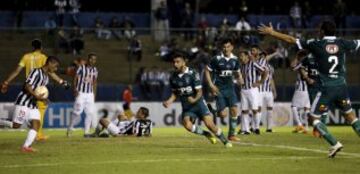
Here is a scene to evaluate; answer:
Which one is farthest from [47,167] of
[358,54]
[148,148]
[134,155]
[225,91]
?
[358,54]

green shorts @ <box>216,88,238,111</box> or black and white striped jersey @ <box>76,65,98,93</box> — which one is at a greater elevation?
black and white striped jersey @ <box>76,65,98,93</box>

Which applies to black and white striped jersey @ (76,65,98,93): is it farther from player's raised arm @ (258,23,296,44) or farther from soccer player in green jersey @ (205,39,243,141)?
player's raised arm @ (258,23,296,44)

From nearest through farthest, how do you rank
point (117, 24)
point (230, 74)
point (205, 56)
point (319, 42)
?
point (319, 42) < point (230, 74) < point (205, 56) < point (117, 24)

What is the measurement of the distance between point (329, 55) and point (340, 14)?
27.1 meters

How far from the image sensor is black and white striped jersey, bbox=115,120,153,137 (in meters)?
23.4

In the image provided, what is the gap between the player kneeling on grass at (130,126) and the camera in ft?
76.4

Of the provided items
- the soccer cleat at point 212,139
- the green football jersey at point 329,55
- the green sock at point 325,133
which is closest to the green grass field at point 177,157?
the soccer cleat at point 212,139

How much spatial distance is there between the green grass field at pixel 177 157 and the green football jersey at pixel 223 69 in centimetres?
173

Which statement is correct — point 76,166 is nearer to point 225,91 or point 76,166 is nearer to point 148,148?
point 148,148

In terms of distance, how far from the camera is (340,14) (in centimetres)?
4166

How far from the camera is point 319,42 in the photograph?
15219 mm

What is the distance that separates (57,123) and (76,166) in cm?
1852

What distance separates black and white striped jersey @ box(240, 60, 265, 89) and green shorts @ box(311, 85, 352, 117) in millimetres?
9362

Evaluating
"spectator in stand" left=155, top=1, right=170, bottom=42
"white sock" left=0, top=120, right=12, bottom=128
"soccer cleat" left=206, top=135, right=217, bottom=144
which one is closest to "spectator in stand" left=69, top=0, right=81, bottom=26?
"spectator in stand" left=155, top=1, right=170, bottom=42
